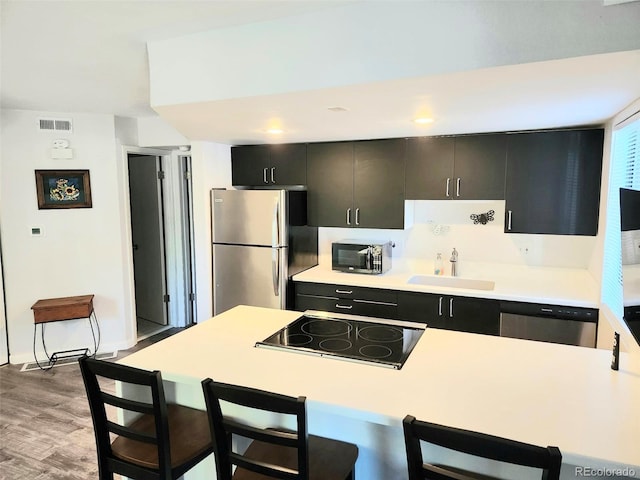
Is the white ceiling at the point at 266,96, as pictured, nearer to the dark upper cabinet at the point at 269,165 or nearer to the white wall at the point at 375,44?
the white wall at the point at 375,44

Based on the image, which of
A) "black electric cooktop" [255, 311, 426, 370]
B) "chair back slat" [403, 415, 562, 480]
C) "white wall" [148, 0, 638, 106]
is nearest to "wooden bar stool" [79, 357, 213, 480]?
"black electric cooktop" [255, 311, 426, 370]

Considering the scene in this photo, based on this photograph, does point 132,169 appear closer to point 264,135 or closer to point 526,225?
point 264,135

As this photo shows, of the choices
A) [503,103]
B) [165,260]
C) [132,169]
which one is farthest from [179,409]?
[132,169]

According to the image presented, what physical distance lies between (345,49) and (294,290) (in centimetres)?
250

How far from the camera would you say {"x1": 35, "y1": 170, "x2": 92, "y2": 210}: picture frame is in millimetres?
4086

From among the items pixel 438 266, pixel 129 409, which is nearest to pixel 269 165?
pixel 438 266

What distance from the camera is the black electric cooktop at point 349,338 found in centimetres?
197

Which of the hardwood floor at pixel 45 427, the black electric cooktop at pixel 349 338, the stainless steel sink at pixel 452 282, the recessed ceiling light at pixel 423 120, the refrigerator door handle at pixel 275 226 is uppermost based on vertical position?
the recessed ceiling light at pixel 423 120

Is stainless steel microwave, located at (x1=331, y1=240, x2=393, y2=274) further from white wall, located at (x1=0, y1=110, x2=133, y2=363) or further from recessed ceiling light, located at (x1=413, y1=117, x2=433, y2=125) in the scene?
white wall, located at (x1=0, y1=110, x2=133, y2=363)

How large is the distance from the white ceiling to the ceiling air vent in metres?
0.60

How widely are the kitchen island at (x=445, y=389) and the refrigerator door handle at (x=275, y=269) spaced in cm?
161

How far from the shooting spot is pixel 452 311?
3.41 m

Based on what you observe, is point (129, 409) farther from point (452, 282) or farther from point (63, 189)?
point (63, 189)

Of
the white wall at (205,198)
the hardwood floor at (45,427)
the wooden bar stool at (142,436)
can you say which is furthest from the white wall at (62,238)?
the wooden bar stool at (142,436)
